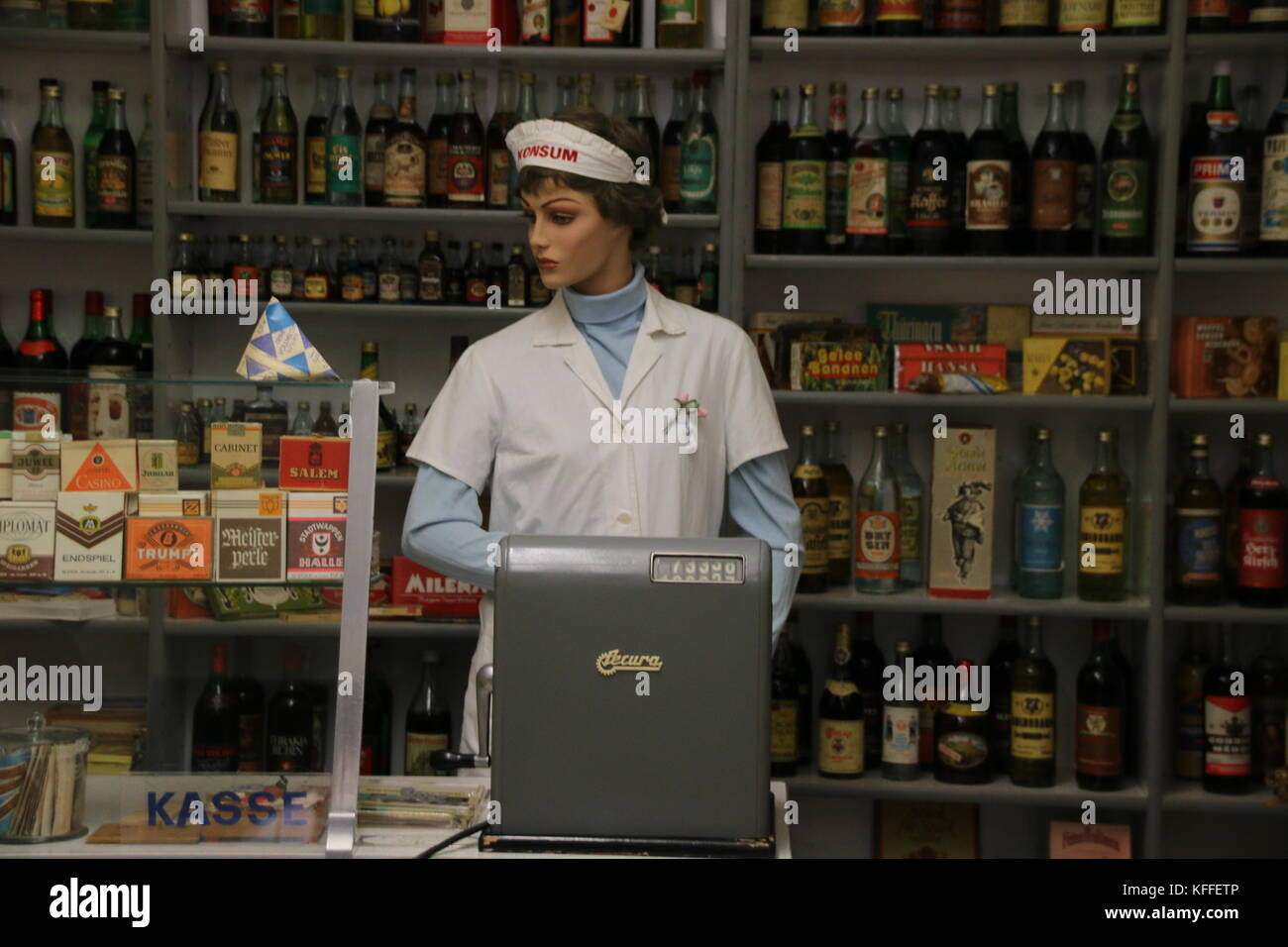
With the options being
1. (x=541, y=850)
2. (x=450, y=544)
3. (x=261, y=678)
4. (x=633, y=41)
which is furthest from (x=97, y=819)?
(x=633, y=41)

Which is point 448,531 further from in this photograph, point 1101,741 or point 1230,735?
point 1230,735

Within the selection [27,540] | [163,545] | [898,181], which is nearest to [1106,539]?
[898,181]

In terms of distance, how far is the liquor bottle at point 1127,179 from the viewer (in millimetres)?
3291

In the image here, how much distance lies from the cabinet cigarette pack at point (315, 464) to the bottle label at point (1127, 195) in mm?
2243

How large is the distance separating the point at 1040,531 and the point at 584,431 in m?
1.45

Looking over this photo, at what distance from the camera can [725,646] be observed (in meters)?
1.47

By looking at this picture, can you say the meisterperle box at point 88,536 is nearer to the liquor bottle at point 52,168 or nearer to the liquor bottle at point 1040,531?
the liquor bottle at point 52,168

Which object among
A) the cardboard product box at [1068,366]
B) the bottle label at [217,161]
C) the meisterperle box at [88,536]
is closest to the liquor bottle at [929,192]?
the cardboard product box at [1068,366]

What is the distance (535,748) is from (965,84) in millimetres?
2537

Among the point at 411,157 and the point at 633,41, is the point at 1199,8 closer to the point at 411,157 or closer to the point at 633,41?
the point at 633,41

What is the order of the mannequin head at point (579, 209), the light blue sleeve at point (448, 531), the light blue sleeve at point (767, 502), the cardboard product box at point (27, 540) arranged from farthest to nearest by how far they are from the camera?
the light blue sleeve at point (767, 502), the mannequin head at point (579, 209), the light blue sleeve at point (448, 531), the cardboard product box at point (27, 540)

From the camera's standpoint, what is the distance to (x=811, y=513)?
338 cm

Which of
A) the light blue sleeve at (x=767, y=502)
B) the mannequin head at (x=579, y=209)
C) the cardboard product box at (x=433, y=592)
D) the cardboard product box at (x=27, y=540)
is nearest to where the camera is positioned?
the cardboard product box at (x=27, y=540)

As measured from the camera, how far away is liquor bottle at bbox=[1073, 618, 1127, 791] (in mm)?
3311
